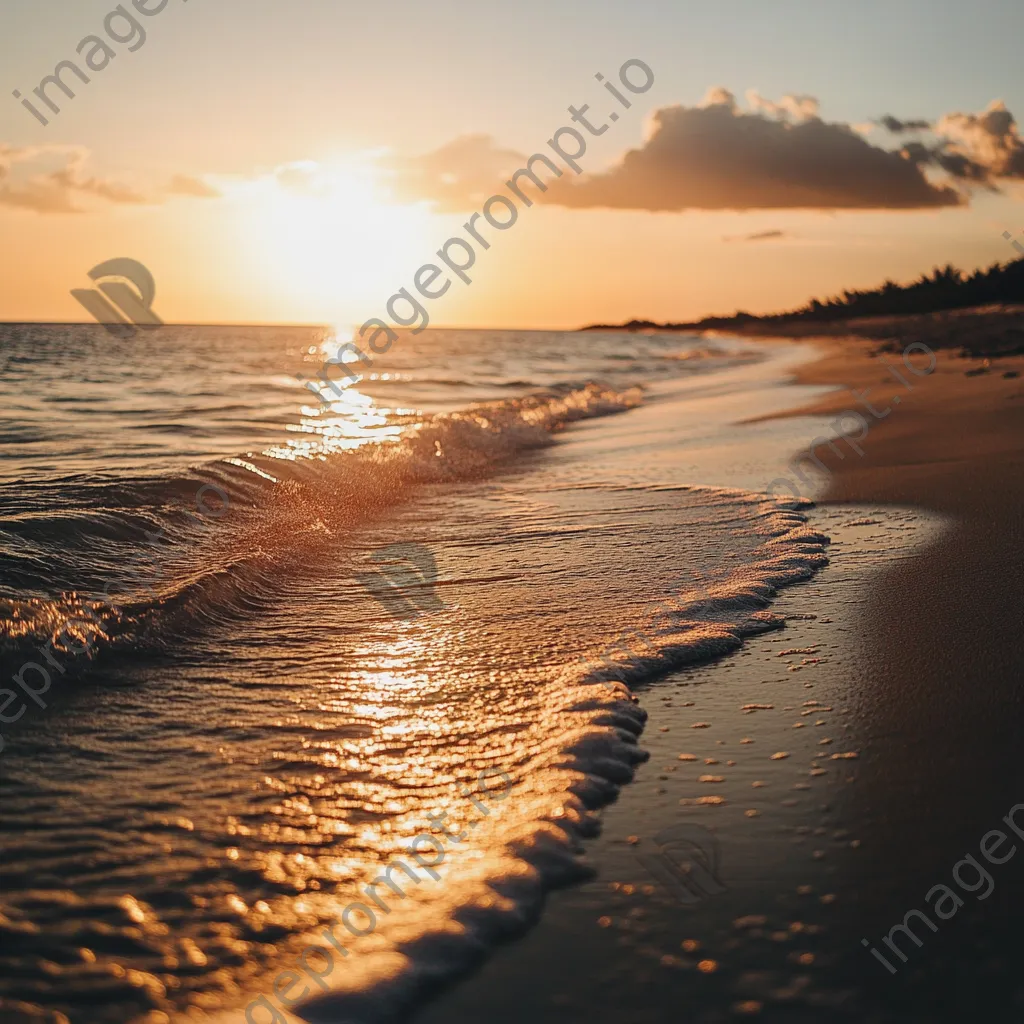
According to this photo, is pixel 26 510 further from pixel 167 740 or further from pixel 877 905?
pixel 877 905

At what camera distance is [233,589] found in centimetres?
572

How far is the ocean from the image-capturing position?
8.20 feet

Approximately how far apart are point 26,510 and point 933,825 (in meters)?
6.60

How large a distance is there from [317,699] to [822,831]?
2151 mm

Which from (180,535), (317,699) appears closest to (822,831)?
(317,699)

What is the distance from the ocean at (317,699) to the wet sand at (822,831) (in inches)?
7.0

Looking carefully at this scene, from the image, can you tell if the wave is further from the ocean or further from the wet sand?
the wet sand

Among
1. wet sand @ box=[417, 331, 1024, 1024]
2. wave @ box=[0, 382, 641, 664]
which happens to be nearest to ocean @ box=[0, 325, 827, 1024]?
wave @ box=[0, 382, 641, 664]

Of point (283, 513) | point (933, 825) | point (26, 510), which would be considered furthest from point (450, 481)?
point (933, 825)

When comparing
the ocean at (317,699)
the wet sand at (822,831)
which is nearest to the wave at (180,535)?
the ocean at (317,699)

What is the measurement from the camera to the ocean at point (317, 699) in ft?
8.20

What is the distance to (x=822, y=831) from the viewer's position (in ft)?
9.58

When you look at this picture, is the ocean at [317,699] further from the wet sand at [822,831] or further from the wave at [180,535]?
the wet sand at [822,831]

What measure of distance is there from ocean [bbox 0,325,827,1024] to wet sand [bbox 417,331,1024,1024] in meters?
0.18
